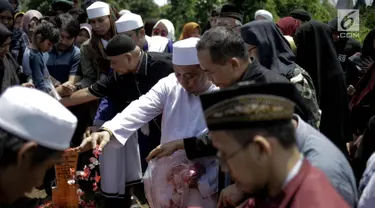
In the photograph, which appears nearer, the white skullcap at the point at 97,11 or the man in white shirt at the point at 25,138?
the man in white shirt at the point at 25,138

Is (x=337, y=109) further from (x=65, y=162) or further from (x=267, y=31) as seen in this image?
(x=65, y=162)

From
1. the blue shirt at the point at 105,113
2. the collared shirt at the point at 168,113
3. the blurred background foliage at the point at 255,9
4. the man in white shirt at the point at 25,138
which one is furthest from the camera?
the blurred background foliage at the point at 255,9

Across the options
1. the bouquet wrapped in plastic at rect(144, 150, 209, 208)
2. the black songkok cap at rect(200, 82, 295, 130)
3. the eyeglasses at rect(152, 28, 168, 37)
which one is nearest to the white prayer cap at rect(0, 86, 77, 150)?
the black songkok cap at rect(200, 82, 295, 130)

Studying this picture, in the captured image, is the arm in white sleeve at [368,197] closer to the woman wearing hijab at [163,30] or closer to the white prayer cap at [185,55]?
the white prayer cap at [185,55]

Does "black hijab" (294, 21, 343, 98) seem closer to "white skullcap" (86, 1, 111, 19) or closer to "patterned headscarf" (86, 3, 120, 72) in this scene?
"patterned headscarf" (86, 3, 120, 72)

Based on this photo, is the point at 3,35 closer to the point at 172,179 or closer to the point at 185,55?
the point at 185,55

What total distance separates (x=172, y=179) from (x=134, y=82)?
1.30 meters

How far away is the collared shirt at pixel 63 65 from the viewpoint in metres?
6.87

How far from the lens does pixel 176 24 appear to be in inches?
816

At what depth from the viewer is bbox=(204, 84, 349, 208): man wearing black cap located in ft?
6.39

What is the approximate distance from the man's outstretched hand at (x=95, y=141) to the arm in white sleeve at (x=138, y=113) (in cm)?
11

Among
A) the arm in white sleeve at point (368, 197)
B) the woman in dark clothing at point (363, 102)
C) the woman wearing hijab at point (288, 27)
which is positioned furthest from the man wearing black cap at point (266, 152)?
the woman wearing hijab at point (288, 27)

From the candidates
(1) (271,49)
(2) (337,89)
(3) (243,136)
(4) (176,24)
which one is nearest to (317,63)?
(2) (337,89)

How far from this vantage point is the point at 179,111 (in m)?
4.38
